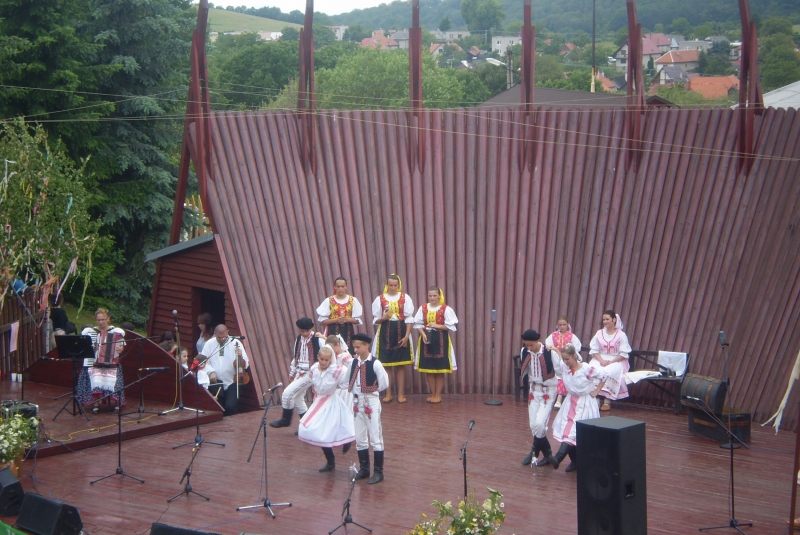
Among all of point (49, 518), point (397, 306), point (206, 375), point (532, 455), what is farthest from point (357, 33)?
point (49, 518)

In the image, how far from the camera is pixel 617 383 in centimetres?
1045

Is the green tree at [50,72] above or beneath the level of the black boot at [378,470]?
above

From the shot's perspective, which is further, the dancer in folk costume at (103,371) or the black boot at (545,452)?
the dancer in folk costume at (103,371)

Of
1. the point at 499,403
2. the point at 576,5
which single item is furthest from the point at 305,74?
the point at 576,5

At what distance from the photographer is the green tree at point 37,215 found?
368 inches

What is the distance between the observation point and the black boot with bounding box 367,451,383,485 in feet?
26.3

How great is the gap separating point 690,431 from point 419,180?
4.68 meters

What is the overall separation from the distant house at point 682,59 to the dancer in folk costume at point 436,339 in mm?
65489

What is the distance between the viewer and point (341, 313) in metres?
10.8

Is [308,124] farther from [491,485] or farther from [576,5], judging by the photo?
[576,5]

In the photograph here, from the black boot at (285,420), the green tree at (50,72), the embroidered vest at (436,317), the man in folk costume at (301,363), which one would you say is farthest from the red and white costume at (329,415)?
the green tree at (50,72)

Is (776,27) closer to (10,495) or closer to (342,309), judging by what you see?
(342,309)

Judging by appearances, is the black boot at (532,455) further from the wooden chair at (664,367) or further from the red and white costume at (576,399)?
the wooden chair at (664,367)

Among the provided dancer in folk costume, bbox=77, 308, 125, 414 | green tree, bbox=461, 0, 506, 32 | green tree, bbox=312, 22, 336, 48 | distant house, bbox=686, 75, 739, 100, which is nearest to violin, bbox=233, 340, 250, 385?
dancer in folk costume, bbox=77, 308, 125, 414
